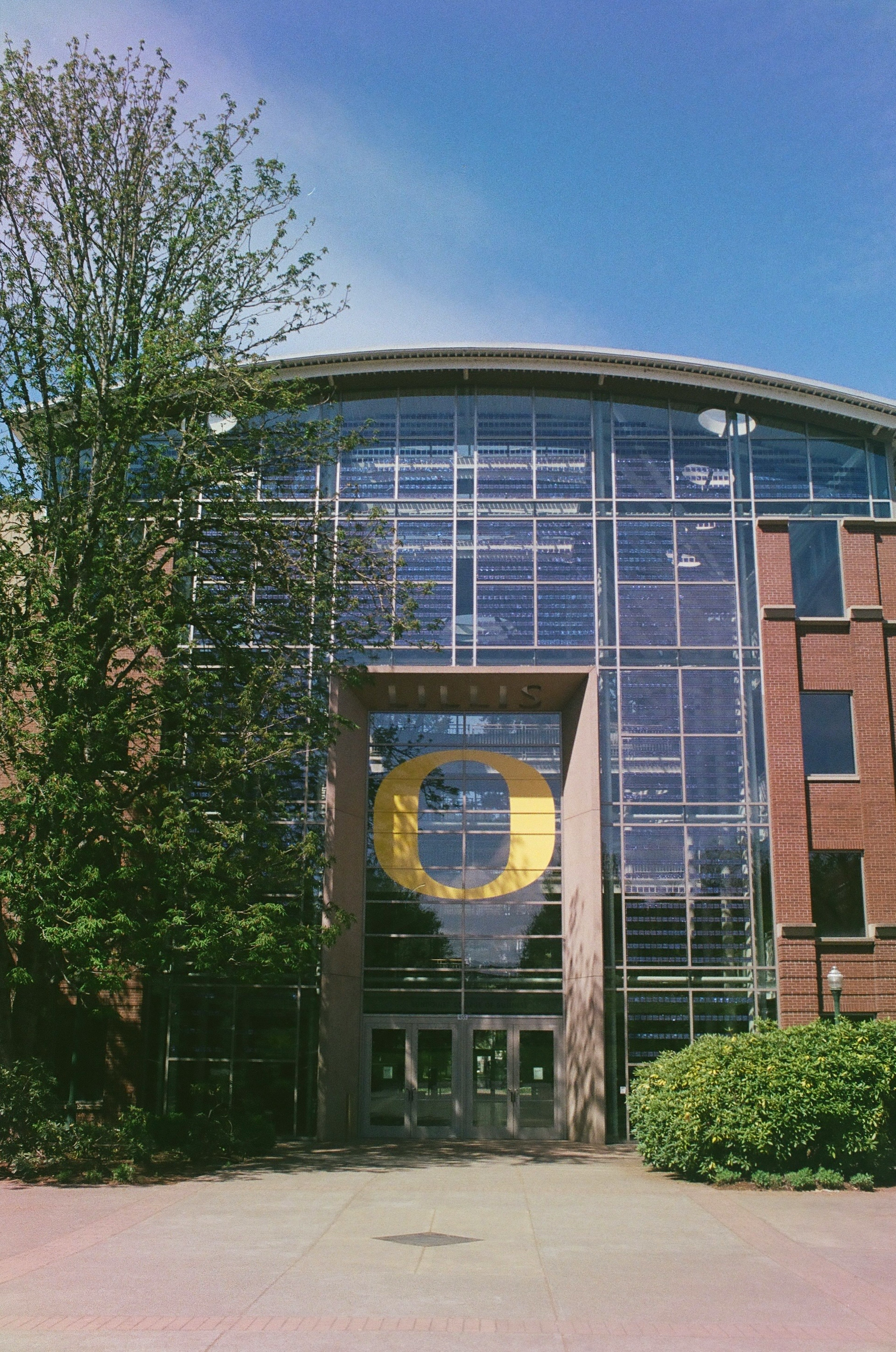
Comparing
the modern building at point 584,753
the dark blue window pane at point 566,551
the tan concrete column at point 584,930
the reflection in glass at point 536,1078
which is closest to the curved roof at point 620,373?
the modern building at point 584,753

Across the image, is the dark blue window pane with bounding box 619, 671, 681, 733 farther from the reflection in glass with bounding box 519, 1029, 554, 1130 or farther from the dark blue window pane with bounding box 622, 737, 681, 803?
the reflection in glass with bounding box 519, 1029, 554, 1130

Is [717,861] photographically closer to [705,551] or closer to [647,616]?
[647,616]

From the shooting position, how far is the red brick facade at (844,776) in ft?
73.9

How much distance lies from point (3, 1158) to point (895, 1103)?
12.8 m

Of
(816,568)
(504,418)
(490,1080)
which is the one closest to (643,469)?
(504,418)

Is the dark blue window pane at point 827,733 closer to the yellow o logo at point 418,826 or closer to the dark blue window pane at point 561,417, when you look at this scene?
the yellow o logo at point 418,826

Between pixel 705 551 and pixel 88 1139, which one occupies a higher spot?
pixel 705 551

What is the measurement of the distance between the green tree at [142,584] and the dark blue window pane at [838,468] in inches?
382

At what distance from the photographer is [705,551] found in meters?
24.9

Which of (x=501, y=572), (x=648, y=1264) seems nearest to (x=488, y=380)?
(x=501, y=572)

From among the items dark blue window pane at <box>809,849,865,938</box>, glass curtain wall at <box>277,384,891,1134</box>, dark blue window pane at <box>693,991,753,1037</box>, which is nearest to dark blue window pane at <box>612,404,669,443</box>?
glass curtain wall at <box>277,384,891,1134</box>

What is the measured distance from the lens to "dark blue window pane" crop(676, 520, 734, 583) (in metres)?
24.8

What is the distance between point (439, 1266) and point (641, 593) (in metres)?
15.5

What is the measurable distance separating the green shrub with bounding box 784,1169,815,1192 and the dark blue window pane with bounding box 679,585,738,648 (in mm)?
10478
